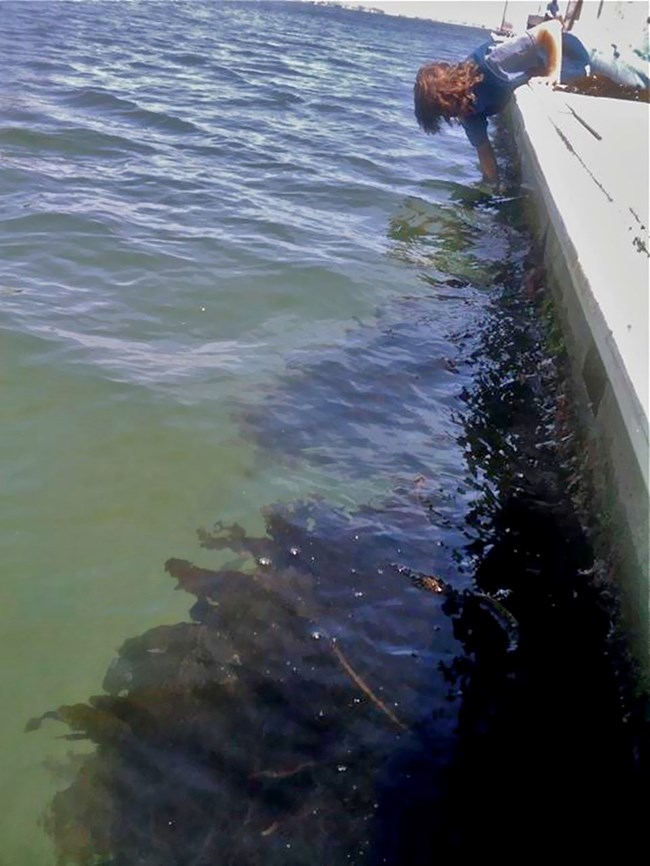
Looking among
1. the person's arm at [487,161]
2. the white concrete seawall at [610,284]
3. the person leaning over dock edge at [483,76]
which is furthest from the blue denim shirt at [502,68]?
the person's arm at [487,161]

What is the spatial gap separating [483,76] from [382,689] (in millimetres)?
5295

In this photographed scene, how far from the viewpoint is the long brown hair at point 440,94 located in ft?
18.8

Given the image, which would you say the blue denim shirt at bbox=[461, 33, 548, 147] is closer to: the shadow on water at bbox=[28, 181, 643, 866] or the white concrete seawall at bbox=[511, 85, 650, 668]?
the white concrete seawall at bbox=[511, 85, 650, 668]

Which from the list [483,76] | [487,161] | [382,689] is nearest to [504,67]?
[483,76]

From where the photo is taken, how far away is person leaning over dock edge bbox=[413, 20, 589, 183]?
5762mm

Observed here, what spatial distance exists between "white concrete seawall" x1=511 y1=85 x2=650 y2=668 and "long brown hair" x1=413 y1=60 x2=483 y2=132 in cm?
73

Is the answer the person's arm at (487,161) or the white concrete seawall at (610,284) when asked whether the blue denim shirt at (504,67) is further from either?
the person's arm at (487,161)

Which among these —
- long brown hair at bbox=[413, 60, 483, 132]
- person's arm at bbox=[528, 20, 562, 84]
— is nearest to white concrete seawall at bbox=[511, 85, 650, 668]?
person's arm at bbox=[528, 20, 562, 84]

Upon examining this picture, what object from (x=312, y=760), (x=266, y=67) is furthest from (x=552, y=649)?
(x=266, y=67)

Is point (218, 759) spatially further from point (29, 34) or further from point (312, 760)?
point (29, 34)

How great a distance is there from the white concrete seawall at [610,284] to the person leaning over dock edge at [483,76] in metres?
0.47

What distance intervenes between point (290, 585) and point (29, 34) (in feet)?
54.6

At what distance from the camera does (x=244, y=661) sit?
8.61ft

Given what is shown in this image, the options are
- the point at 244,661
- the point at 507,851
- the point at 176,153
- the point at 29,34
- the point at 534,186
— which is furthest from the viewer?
the point at 29,34
